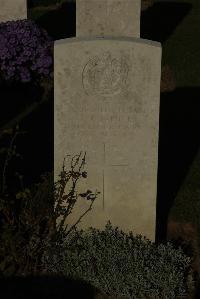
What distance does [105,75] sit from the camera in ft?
20.7

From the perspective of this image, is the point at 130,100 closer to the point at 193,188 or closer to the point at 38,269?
the point at 38,269

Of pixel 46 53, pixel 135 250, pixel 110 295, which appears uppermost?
pixel 46 53

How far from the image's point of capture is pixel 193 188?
8.54 m

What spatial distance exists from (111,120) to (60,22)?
1175 centimetres

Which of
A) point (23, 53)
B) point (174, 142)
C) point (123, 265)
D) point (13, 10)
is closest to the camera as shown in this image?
point (123, 265)

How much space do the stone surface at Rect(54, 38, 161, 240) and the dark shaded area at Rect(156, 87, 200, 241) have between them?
0.77 metres

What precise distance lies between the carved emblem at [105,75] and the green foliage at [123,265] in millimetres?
1286

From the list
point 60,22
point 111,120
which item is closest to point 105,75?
point 111,120

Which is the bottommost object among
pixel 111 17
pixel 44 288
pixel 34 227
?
pixel 44 288

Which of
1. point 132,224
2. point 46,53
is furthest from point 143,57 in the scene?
point 46,53

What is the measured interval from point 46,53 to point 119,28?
1.43 metres

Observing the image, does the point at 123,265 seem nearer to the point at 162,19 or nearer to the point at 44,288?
the point at 44,288

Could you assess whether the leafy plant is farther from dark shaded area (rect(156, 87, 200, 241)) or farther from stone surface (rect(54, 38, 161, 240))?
dark shaded area (rect(156, 87, 200, 241))

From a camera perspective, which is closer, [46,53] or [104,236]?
[104,236]
